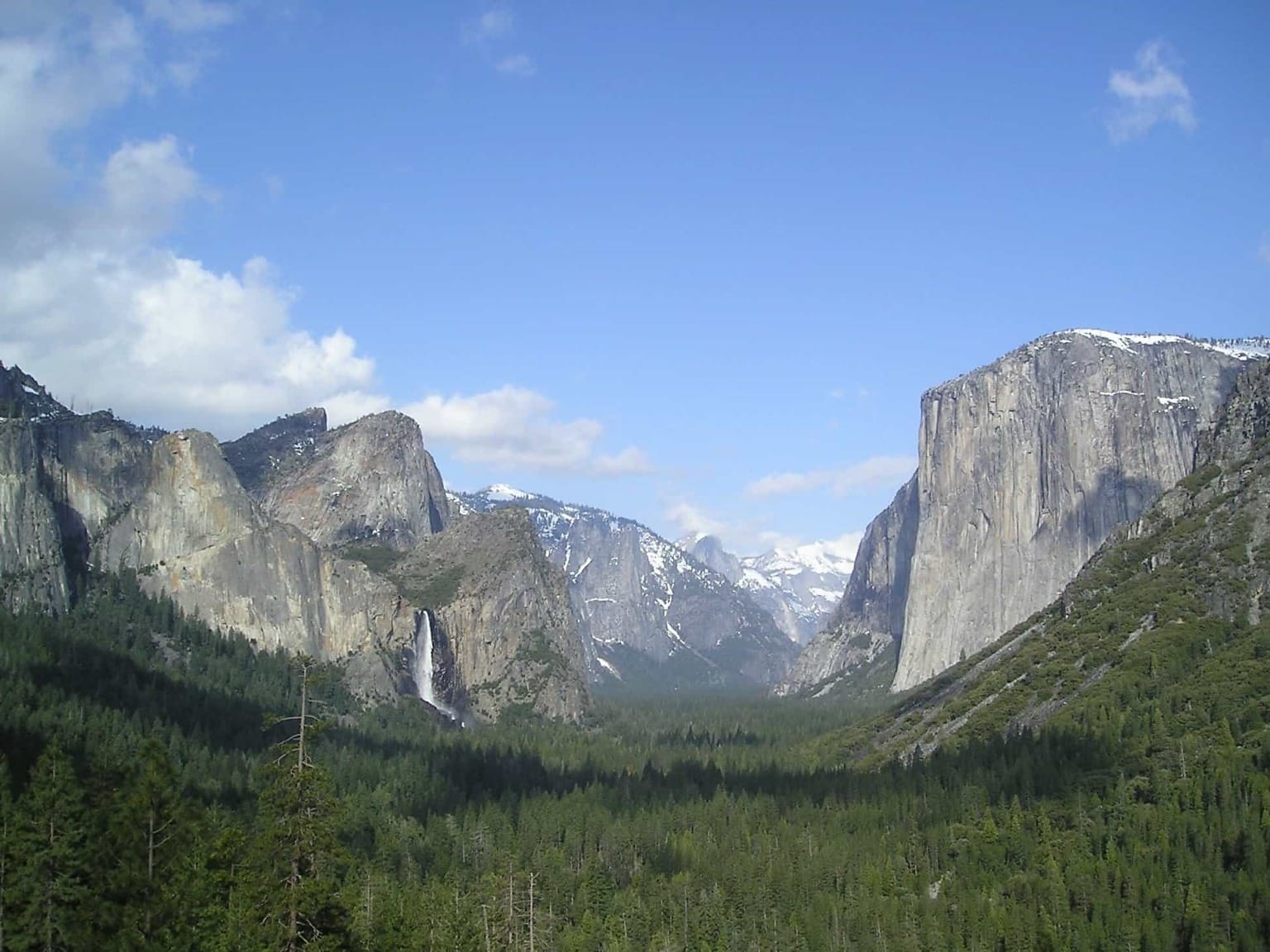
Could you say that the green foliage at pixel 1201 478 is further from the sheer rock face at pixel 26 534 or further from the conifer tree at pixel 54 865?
the sheer rock face at pixel 26 534

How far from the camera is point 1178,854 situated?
9069 cm

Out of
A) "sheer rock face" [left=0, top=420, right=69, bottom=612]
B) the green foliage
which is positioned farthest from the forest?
the green foliage

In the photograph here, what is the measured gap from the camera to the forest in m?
58.8

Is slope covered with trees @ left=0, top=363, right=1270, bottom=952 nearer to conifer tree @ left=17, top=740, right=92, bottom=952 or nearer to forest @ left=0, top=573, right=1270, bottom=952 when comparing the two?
conifer tree @ left=17, top=740, right=92, bottom=952

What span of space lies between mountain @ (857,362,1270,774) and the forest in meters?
0.78

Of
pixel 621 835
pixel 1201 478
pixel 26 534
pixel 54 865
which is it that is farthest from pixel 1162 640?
pixel 26 534

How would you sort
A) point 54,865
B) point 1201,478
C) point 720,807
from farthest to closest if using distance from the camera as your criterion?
point 1201,478 < point 720,807 < point 54,865

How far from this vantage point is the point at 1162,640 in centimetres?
13325

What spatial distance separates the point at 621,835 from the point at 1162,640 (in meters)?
59.4

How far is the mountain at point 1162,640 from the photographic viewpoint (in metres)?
117

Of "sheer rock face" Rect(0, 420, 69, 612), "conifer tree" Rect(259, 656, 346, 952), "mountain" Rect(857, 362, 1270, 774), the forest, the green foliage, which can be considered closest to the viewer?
"conifer tree" Rect(259, 656, 346, 952)

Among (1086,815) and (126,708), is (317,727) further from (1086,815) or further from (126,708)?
(126,708)

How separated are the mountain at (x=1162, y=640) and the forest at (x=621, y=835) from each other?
776 mm

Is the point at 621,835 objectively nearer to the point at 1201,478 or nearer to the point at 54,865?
the point at 54,865
